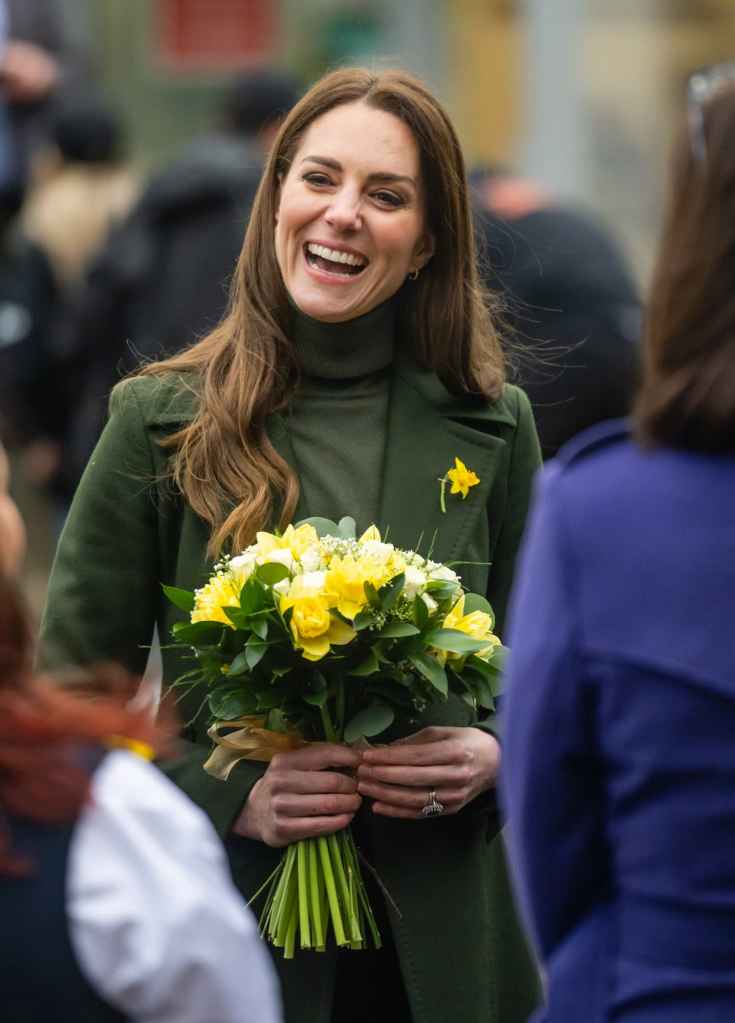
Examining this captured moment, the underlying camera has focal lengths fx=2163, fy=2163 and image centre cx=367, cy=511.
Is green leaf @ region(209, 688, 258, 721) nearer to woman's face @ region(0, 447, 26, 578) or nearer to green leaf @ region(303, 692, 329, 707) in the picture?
green leaf @ region(303, 692, 329, 707)

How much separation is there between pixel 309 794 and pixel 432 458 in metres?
0.71

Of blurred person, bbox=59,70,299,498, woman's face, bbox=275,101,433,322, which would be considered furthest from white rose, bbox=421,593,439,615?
blurred person, bbox=59,70,299,498

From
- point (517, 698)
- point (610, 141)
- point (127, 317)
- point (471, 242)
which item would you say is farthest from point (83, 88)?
point (517, 698)

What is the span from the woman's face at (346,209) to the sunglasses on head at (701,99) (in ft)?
4.03

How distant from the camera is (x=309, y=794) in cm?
345

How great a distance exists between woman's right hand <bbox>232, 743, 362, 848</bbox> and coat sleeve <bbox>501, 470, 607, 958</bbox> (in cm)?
80

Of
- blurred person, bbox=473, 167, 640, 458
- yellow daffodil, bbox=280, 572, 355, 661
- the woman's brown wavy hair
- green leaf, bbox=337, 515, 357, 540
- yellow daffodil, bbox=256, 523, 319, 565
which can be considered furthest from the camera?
blurred person, bbox=473, 167, 640, 458

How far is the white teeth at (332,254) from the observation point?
12.4 ft

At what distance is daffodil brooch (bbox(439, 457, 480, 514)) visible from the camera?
3.83 m

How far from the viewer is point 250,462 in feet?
12.1

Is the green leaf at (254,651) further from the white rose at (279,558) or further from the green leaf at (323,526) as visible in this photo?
the green leaf at (323,526)

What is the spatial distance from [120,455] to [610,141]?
32.5 feet

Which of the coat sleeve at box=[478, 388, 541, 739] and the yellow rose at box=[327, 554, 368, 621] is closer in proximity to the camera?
the yellow rose at box=[327, 554, 368, 621]

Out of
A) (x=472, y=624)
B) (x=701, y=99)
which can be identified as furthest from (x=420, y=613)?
(x=701, y=99)
